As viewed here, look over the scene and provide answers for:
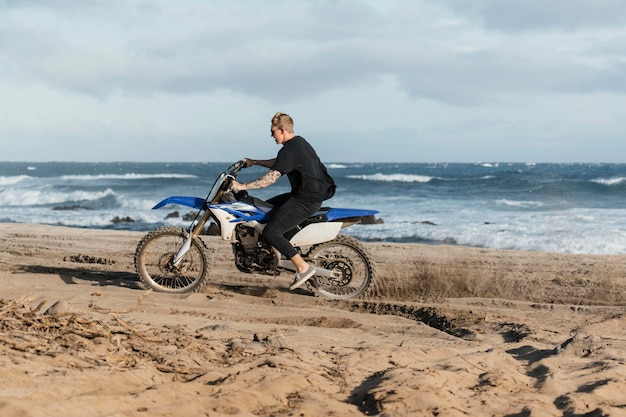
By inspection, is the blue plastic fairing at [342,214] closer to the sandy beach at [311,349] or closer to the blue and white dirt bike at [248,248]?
the blue and white dirt bike at [248,248]

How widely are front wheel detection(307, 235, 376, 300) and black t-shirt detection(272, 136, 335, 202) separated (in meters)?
0.68

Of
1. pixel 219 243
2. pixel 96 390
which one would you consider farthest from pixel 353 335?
pixel 219 243

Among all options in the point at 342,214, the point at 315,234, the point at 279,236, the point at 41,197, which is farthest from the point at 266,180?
the point at 41,197

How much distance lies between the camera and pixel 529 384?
4.22 metres

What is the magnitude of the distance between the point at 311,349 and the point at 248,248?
8.71 feet

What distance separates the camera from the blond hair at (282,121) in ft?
22.7

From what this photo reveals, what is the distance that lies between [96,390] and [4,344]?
86 cm

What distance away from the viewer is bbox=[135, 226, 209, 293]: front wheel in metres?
7.59

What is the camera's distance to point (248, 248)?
7.31 metres

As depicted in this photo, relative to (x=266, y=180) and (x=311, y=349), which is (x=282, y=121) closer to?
(x=266, y=180)

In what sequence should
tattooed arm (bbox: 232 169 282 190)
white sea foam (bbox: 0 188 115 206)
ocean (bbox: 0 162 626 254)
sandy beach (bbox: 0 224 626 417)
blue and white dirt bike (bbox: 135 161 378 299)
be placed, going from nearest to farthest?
sandy beach (bbox: 0 224 626 417) < tattooed arm (bbox: 232 169 282 190) < blue and white dirt bike (bbox: 135 161 378 299) < ocean (bbox: 0 162 626 254) < white sea foam (bbox: 0 188 115 206)

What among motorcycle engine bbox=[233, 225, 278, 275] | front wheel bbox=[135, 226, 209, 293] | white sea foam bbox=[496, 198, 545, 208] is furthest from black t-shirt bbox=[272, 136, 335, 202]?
→ white sea foam bbox=[496, 198, 545, 208]

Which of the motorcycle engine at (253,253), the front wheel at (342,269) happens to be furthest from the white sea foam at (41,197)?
the front wheel at (342,269)

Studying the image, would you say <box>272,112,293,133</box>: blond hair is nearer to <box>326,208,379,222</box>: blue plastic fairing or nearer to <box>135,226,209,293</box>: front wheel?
<box>326,208,379,222</box>: blue plastic fairing
